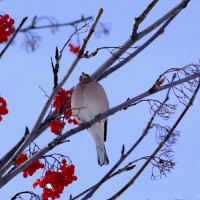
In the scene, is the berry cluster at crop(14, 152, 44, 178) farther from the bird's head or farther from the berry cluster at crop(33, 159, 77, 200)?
the bird's head

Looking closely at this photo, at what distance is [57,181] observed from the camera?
406 centimetres

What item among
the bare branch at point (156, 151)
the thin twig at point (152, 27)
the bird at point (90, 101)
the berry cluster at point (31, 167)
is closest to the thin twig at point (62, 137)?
the thin twig at point (152, 27)

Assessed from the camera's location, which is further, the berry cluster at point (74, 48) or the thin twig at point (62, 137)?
the berry cluster at point (74, 48)

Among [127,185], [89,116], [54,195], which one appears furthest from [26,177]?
[127,185]

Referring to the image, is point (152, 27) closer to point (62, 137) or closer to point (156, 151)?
point (62, 137)

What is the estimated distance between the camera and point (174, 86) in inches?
141

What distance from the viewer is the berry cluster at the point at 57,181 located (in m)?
4.05

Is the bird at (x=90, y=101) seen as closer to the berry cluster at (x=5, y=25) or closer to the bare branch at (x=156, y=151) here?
the berry cluster at (x=5, y=25)

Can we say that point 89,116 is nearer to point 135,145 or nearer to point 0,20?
point 0,20

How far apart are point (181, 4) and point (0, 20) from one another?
150cm

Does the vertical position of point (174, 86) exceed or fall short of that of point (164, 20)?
it falls short

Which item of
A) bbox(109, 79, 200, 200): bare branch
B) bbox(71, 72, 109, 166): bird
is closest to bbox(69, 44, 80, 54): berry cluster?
bbox(71, 72, 109, 166): bird

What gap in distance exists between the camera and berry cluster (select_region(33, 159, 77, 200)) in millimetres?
4047

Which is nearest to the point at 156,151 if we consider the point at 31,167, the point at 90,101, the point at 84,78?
the point at 31,167
